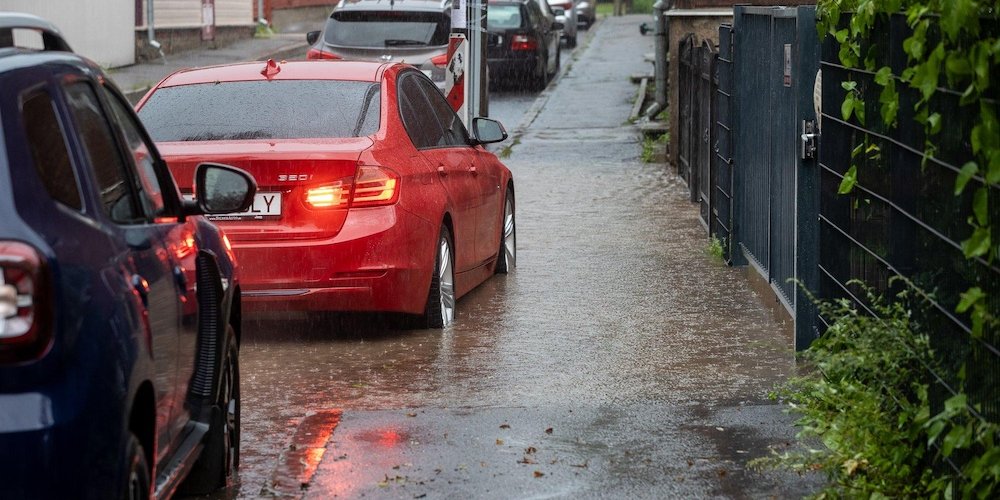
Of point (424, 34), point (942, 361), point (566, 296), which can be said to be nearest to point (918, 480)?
point (942, 361)

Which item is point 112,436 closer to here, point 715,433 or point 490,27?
point 715,433

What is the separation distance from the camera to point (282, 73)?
9.59 m

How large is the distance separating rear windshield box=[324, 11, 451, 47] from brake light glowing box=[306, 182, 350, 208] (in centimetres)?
1354

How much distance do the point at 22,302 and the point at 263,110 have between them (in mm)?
5657

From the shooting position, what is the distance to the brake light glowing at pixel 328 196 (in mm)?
8578

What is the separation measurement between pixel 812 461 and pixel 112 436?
2850 mm

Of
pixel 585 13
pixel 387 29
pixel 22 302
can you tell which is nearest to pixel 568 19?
pixel 585 13

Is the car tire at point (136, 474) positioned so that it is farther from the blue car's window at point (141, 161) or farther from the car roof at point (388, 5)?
the car roof at point (388, 5)

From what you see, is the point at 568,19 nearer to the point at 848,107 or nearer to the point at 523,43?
the point at 523,43

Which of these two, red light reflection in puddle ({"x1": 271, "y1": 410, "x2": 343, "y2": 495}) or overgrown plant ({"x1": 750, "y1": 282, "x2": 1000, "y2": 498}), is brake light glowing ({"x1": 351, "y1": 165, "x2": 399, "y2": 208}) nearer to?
red light reflection in puddle ({"x1": 271, "y1": 410, "x2": 343, "y2": 495})

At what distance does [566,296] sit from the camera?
34.7 feet

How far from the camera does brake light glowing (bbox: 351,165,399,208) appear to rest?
864 cm

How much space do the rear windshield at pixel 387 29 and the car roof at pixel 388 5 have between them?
7 cm

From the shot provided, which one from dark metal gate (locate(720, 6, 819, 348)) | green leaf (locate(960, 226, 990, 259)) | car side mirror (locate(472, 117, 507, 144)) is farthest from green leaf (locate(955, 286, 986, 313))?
car side mirror (locate(472, 117, 507, 144))
